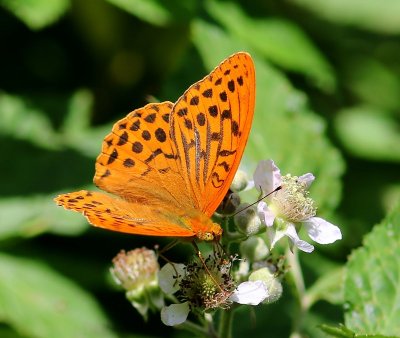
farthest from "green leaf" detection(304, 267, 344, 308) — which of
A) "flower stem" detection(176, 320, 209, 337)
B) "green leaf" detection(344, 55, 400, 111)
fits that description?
"green leaf" detection(344, 55, 400, 111)

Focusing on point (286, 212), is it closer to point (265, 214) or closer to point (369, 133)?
point (265, 214)

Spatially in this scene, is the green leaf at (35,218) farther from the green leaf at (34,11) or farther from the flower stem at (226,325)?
the flower stem at (226,325)

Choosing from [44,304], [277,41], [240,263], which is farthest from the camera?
[277,41]

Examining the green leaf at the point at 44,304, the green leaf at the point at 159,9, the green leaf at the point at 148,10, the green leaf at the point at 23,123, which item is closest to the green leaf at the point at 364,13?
the green leaf at the point at 159,9

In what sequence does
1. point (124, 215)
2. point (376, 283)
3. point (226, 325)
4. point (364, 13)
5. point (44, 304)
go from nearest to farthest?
point (124, 215) → point (226, 325) → point (376, 283) → point (44, 304) → point (364, 13)

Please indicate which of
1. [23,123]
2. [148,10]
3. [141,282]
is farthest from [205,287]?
[23,123]

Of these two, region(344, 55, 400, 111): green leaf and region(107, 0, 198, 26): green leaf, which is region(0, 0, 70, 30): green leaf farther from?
region(344, 55, 400, 111): green leaf
